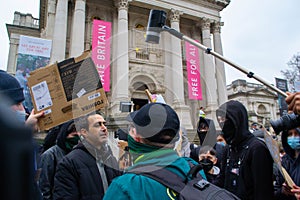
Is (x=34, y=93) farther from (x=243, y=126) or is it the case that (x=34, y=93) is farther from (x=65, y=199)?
(x=243, y=126)

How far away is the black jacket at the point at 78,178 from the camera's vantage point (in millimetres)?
2711

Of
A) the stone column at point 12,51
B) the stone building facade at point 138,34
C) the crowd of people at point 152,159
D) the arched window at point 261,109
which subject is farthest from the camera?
the arched window at point 261,109

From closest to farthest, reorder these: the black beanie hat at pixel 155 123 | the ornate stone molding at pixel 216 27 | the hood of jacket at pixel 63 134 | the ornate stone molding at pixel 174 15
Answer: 1. the black beanie hat at pixel 155 123
2. the hood of jacket at pixel 63 134
3. the ornate stone molding at pixel 174 15
4. the ornate stone molding at pixel 216 27

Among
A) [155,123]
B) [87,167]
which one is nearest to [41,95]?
[87,167]

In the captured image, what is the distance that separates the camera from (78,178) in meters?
2.85

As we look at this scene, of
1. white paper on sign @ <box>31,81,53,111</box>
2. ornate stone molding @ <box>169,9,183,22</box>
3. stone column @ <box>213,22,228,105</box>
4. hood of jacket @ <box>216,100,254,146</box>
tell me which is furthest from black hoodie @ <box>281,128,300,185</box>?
ornate stone molding @ <box>169,9,183,22</box>

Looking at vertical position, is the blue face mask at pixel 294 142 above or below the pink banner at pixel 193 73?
below

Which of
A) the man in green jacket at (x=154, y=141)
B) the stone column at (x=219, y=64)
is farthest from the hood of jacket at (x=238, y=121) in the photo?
the stone column at (x=219, y=64)

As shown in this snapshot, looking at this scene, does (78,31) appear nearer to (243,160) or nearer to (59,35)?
(59,35)

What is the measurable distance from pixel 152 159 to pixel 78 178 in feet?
5.23

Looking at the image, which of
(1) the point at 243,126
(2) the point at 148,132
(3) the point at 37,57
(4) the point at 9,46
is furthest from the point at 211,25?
(2) the point at 148,132

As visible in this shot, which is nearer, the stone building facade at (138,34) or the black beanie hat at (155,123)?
the black beanie hat at (155,123)

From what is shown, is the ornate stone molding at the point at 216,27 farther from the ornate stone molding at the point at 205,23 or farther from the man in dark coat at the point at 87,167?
the man in dark coat at the point at 87,167

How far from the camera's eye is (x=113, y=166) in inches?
132
